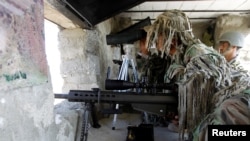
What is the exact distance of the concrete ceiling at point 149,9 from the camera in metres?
1.31

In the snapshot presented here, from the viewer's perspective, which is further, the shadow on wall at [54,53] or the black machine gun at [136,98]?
the shadow on wall at [54,53]

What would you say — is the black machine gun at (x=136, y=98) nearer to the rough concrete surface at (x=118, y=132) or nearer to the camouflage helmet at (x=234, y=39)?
the rough concrete surface at (x=118, y=132)

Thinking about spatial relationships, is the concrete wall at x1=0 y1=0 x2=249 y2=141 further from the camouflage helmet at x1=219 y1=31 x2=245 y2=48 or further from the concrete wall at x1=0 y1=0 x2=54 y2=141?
the camouflage helmet at x1=219 y1=31 x2=245 y2=48

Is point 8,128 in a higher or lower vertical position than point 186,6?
lower

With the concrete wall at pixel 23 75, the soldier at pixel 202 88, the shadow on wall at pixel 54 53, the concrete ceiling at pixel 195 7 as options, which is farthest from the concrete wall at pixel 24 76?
the concrete ceiling at pixel 195 7

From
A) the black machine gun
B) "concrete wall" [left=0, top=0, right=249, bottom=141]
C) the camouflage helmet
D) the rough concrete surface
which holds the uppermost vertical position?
the camouflage helmet

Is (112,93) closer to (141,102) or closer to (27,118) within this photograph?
(141,102)

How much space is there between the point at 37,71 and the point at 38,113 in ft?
0.41

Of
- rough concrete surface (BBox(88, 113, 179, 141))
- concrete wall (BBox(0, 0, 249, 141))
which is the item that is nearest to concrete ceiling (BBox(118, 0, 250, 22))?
rough concrete surface (BBox(88, 113, 179, 141))

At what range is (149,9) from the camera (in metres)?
2.32

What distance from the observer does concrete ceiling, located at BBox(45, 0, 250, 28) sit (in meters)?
1.31

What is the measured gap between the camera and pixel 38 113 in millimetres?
682

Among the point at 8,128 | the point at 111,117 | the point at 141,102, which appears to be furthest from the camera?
the point at 111,117

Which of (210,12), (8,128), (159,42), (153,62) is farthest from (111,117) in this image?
(8,128)
